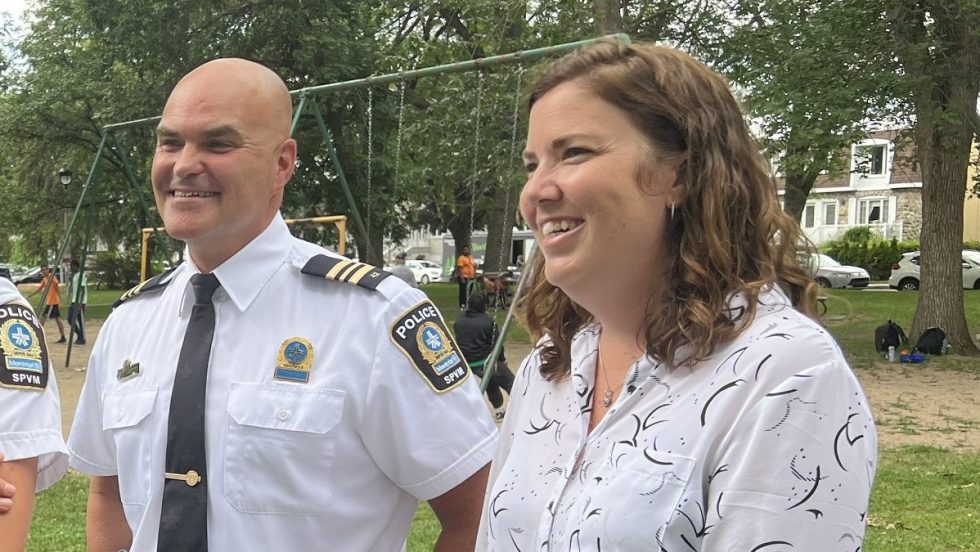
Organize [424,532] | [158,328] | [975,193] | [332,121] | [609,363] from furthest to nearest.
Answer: [332,121] < [975,193] < [424,532] < [158,328] < [609,363]

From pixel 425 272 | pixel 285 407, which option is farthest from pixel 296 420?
pixel 425 272

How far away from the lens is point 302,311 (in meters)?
2.07

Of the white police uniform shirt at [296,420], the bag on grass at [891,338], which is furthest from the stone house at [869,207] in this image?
the white police uniform shirt at [296,420]

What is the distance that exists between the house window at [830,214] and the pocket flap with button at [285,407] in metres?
61.6

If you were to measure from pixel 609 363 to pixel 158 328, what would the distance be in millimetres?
1088

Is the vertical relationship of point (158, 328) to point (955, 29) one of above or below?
below

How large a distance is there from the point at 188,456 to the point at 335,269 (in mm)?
505

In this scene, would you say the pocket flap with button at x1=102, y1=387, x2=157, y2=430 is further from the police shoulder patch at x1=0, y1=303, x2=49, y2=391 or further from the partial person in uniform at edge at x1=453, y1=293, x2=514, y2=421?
the partial person in uniform at edge at x1=453, y1=293, x2=514, y2=421

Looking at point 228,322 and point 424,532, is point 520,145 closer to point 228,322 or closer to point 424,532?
point 424,532

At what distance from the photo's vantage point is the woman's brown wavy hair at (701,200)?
140cm

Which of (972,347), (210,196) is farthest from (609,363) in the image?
(972,347)

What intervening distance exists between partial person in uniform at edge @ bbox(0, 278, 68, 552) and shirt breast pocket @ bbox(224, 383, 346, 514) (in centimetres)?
37

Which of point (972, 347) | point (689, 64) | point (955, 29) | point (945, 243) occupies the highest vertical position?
point (955, 29)

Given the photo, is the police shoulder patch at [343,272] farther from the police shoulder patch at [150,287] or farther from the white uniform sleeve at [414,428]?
the police shoulder patch at [150,287]
